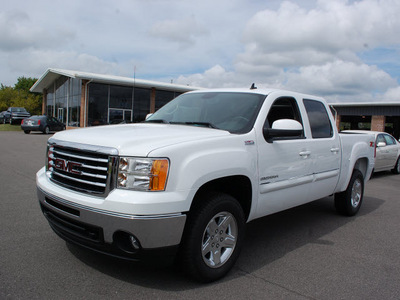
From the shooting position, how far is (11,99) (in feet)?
197

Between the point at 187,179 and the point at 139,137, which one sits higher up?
the point at 139,137

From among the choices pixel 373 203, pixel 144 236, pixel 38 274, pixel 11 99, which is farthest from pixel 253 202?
pixel 11 99

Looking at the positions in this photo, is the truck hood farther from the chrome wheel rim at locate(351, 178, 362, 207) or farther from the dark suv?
the dark suv

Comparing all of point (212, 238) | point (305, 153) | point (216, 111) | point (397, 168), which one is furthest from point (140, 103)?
point (212, 238)

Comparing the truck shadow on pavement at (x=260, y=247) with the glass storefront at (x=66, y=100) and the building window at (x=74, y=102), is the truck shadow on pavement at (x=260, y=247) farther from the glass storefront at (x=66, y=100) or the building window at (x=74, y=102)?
the glass storefront at (x=66, y=100)

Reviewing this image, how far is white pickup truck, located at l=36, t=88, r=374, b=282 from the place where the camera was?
2.85 m

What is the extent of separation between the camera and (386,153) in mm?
11336

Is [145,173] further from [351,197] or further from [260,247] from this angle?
[351,197]

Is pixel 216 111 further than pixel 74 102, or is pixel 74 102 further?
pixel 74 102

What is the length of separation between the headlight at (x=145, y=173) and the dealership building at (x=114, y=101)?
25.4 meters

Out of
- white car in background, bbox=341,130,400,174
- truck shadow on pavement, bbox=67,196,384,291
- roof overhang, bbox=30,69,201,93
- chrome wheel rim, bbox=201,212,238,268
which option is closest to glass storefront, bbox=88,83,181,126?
roof overhang, bbox=30,69,201,93

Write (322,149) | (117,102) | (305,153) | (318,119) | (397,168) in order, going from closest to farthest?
1. (305,153)
2. (322,149)
3. (318,119)
4. (397,168)
5. (117,102)

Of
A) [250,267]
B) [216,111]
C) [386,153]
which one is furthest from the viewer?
[386,153]

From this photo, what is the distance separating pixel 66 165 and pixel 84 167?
30cm
